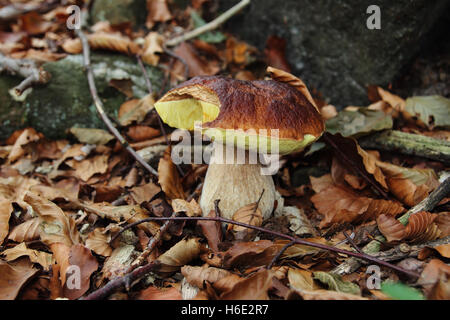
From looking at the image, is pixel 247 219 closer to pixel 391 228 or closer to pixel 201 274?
pixel 201 274

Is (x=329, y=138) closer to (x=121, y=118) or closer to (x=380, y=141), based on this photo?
(x=380, y=141)

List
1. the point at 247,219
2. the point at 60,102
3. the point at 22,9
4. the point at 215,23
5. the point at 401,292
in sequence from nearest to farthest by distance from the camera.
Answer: the point at 401,292, the point at 247,219, the point at 60,102, the point at 215,23, the point at 22,9

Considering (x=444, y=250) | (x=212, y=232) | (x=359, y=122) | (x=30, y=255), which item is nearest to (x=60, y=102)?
(x=30, y=255)

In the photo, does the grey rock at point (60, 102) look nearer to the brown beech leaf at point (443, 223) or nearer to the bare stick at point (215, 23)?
the bare stick at point (215, 23)

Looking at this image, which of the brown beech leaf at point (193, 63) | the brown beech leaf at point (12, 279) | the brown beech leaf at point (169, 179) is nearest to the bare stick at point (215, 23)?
the brown beech leaf at point (193, 63)

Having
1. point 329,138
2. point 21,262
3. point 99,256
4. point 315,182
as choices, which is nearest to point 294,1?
point 329,138

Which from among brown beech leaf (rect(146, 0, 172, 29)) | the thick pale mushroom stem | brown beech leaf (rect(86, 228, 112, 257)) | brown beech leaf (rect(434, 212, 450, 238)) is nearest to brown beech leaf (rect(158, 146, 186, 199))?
the thick pale mushroom stem
